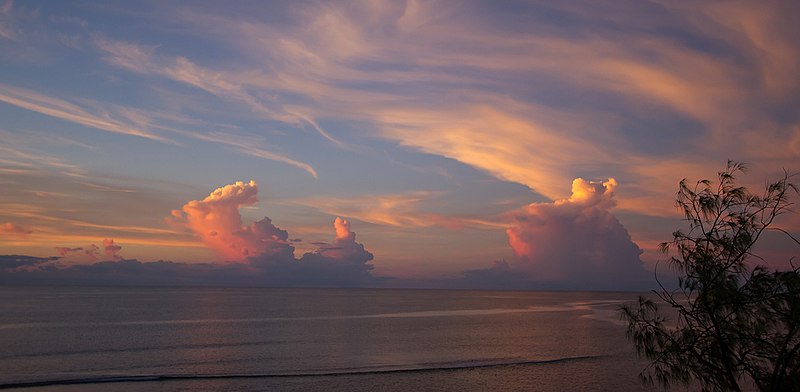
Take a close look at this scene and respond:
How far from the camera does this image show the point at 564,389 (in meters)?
43.8

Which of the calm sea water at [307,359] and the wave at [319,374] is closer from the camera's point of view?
the wave at [319,374]

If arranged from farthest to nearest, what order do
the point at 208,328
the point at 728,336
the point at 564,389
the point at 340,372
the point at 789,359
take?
the point at 208,328
the point at 340,372
the point at 564,389
the point at 728,336
the point at 789,359

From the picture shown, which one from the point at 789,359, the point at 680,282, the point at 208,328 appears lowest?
the point at 208,328

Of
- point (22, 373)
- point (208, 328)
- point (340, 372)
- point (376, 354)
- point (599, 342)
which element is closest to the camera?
point (22, 373)

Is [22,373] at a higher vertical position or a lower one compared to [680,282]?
lower

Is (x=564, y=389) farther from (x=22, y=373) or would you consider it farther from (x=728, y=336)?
(x=22, y=373)

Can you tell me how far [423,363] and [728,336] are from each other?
3991 centimetres

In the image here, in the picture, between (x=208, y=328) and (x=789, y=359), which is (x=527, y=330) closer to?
(x=208, y=328)

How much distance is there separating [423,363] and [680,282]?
39548 mm

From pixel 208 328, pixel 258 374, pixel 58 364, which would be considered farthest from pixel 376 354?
pixel 208 328

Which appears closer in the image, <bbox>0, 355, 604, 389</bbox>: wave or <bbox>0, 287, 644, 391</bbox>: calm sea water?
<bbox>0, 355, 604, 389</bbox>: wave

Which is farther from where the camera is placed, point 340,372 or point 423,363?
point 423,363

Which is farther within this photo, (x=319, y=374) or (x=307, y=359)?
(x=307, y=359)

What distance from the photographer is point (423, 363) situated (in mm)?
55312
